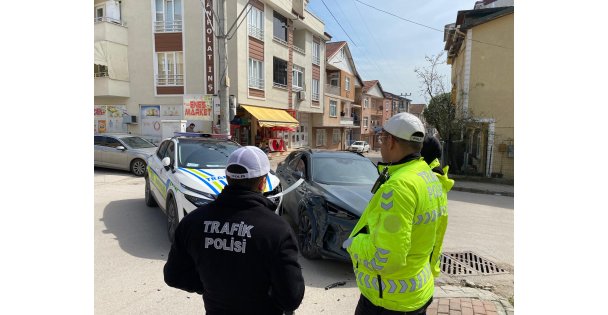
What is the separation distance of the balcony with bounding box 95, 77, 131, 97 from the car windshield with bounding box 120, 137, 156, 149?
857 cm

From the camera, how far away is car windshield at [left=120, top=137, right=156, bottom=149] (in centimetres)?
1334

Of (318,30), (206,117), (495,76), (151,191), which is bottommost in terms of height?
(151,191)

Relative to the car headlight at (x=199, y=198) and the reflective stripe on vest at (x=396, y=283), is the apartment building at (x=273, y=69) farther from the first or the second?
the reflective stripe on vest at (x=396, y=283)

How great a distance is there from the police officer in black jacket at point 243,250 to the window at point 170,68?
20447 mm

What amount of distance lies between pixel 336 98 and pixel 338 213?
34.5 meters

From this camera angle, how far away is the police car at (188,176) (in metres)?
5.04

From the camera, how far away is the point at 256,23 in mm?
22531

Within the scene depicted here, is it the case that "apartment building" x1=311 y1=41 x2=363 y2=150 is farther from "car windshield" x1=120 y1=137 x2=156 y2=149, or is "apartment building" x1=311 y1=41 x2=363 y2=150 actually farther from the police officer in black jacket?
the police officer in black jacket

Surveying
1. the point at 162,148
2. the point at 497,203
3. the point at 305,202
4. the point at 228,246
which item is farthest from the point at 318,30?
the point at 228,246

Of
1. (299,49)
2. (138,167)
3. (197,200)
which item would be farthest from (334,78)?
(197,200)

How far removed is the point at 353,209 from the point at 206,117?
1290cm

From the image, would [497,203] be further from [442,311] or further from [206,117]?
[206,117]

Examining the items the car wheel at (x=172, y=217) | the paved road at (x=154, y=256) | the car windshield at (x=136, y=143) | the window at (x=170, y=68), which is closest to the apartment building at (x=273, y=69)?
the window at (x=170, y=68)

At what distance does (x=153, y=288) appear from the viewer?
3977 mm
